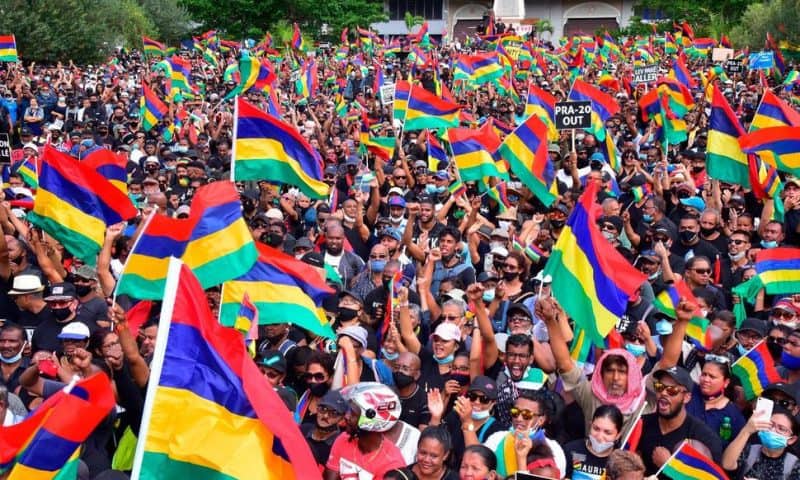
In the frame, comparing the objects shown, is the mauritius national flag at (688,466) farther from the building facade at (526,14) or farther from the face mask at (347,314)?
the building facade at (526,14)

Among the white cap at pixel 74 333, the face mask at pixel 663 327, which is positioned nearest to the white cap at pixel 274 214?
the white cap at pixel 74 333

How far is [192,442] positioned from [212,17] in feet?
157

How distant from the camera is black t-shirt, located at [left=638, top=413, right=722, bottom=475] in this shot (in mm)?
5805

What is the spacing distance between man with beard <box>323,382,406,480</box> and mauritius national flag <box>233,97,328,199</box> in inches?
142

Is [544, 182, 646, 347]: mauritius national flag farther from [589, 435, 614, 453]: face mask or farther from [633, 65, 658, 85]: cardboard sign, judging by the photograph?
[633, 65, 658, 85]: cardboard sign

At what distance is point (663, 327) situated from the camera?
7.62 metres

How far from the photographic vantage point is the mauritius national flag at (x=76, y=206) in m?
9.09

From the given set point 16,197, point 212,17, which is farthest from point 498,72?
point 212,17

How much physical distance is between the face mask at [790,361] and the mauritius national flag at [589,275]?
1.04 meters

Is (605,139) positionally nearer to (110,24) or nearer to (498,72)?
(498,72)

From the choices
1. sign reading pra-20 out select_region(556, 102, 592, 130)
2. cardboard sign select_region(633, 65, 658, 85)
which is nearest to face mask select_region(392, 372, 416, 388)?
sign reading pra-20 out select_region(556, 102, 592, 130)

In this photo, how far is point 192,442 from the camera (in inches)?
166

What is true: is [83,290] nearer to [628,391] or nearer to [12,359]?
[12,359]

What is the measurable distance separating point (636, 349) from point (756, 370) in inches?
30.4
